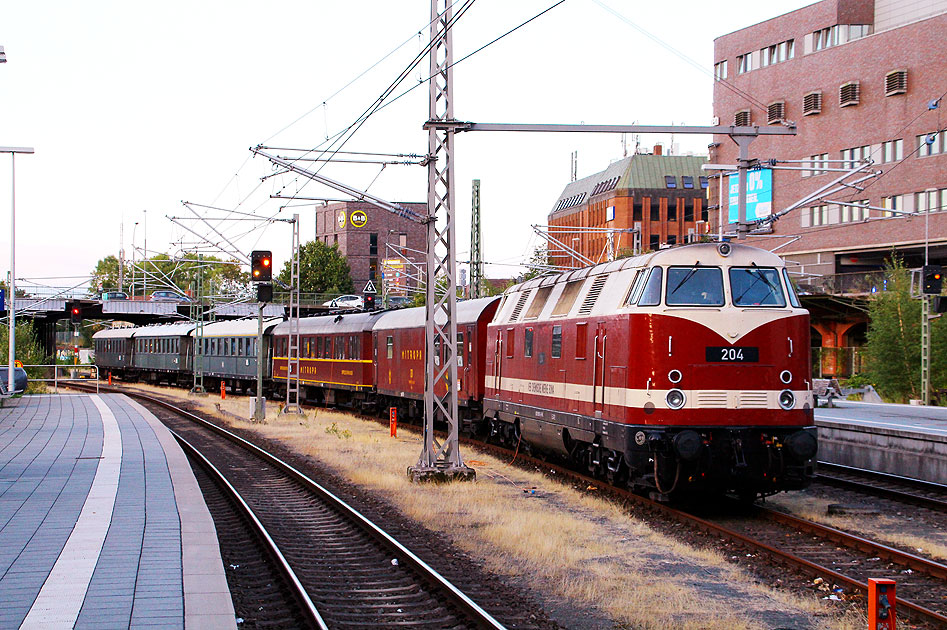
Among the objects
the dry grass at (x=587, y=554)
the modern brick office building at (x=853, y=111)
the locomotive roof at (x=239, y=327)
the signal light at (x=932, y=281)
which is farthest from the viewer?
the modern brick office building at (x=853, y=111)

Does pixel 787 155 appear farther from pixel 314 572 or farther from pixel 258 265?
pixel 314 572

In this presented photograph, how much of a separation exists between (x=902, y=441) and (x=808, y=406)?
584 cm

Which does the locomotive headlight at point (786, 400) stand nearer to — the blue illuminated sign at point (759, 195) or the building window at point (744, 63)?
the blue illuminated sign at point (759, 195)

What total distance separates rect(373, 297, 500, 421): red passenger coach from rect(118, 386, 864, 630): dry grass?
171 inches

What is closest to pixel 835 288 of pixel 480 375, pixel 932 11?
pixel 932 11

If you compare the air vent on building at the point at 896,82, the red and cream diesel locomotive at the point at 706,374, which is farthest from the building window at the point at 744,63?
the red and cream diesel locomotive at the point at 706,374

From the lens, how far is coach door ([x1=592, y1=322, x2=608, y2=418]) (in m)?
14.2

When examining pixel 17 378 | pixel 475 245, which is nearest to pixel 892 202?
pixel 475 245

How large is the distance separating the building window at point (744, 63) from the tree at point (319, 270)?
4837 centimetres

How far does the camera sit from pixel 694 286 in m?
13.3

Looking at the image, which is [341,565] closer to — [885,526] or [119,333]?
[885,526]

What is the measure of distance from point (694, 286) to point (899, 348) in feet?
84.7

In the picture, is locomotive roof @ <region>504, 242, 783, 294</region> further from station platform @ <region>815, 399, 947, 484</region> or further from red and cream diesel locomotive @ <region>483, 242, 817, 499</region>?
station platform @ <region>815, 399, 947, 484</region>

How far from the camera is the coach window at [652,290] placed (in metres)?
13.1
